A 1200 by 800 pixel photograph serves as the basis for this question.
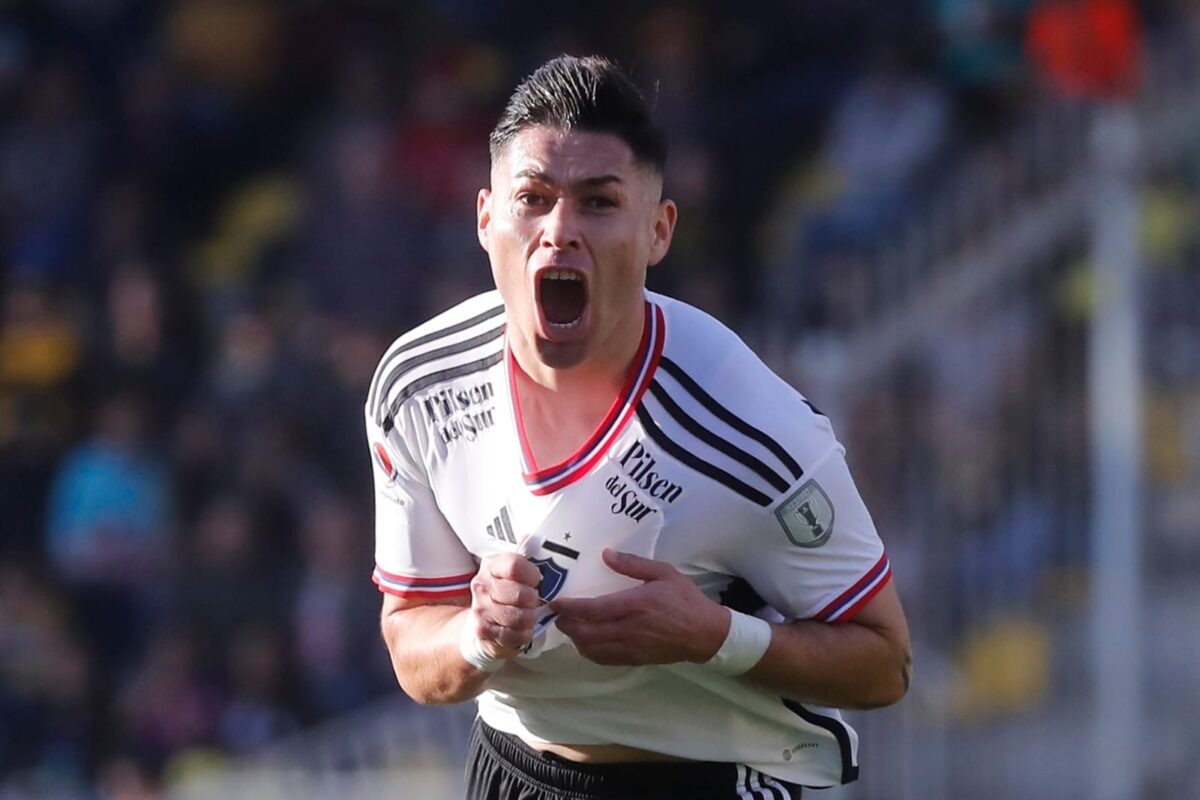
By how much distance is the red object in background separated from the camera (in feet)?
23.9

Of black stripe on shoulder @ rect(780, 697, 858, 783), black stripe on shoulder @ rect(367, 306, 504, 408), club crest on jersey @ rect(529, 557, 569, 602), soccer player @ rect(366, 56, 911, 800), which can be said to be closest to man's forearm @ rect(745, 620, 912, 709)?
soccer player @ rect(366, 56, 911, 800)

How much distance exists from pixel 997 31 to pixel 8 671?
5800mm

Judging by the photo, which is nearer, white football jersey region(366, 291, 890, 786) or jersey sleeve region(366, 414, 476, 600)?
white football jersey region(366, 291, 890, 786)

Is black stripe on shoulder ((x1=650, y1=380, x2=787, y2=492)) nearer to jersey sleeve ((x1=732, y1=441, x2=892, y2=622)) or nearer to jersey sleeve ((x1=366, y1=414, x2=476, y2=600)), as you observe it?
jersey sleeve ((x1=732, y1=441, x2=892, y2=622))

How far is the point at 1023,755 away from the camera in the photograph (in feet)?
23.4

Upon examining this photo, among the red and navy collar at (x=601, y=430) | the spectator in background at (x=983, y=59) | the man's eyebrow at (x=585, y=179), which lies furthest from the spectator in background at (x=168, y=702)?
the man's eyebrow at (x=585, y=179)

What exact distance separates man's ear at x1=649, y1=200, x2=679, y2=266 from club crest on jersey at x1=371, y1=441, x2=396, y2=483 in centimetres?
64

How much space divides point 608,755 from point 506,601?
650 millimetres

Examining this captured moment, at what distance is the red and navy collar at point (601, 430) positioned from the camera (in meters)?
3.58

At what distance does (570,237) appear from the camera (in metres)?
3.48


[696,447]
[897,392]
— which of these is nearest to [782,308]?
[897,392]

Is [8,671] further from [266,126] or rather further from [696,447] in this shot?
[696,447]

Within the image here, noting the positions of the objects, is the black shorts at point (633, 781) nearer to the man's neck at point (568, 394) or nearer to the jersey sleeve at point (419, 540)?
the jersey sleeve at point (419, 540)

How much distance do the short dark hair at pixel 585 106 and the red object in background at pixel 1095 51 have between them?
409 centimetres
